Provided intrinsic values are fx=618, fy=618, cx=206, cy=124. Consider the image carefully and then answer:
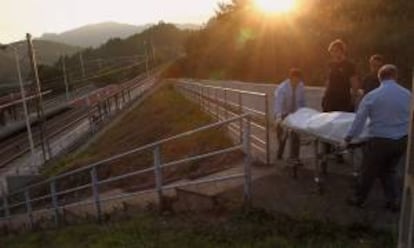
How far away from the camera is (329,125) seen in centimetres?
746

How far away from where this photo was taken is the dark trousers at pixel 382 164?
263 inches

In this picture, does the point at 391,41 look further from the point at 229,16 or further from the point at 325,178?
the point at 229,16

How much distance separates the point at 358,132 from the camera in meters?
6.70

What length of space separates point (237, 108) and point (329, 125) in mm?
6986

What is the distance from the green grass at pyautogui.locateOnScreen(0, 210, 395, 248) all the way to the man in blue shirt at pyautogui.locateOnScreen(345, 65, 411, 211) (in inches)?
29.4

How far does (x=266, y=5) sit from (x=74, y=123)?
1447cm

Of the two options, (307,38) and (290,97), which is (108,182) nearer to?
(290,97)

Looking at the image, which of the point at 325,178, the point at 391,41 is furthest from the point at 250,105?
the point at 391,41

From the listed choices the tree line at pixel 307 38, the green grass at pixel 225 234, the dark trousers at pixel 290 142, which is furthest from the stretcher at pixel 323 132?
the tree line at pixel 307 38

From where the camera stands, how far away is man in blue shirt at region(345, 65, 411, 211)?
653 centimetres


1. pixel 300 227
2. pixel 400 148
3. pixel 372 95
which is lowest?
pixel 300 227

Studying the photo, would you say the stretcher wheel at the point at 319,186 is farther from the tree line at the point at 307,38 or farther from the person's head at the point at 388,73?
the tree line at the point at 307,38

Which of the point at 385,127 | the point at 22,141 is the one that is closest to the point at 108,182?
the point at 385,127

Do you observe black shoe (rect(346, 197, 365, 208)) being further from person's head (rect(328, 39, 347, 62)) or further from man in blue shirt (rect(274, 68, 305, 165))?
man in blue shirt (rect(274, 68, 305, 165))
